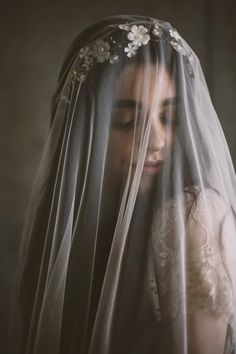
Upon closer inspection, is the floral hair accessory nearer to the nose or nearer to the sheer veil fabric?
the sheer veil fabric

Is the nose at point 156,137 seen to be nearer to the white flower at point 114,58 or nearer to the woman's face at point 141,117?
the woman's face at point 141,117

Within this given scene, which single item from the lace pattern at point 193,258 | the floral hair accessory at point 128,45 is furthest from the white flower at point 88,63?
the lace pattern at point 193,258

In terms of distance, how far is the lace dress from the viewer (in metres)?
0.58

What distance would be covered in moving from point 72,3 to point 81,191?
748 mm

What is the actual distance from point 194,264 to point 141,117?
292mm

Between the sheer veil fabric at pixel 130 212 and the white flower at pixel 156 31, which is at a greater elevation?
the white flower at pixel 156 31

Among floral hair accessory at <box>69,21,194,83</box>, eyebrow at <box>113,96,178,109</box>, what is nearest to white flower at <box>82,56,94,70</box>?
floral hair accessory at <box>69,21,194,83</box>

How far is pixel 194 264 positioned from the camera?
598 millimetres

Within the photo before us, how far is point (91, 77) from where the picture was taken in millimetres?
804

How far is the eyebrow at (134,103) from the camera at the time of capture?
0.75 m

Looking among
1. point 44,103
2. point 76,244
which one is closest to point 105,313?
point 76,244

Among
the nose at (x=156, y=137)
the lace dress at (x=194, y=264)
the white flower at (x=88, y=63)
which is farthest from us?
the white flower at (x=88, y=63)

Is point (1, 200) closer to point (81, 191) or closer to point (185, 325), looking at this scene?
point (81, 191)

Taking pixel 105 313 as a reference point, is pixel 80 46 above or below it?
above
